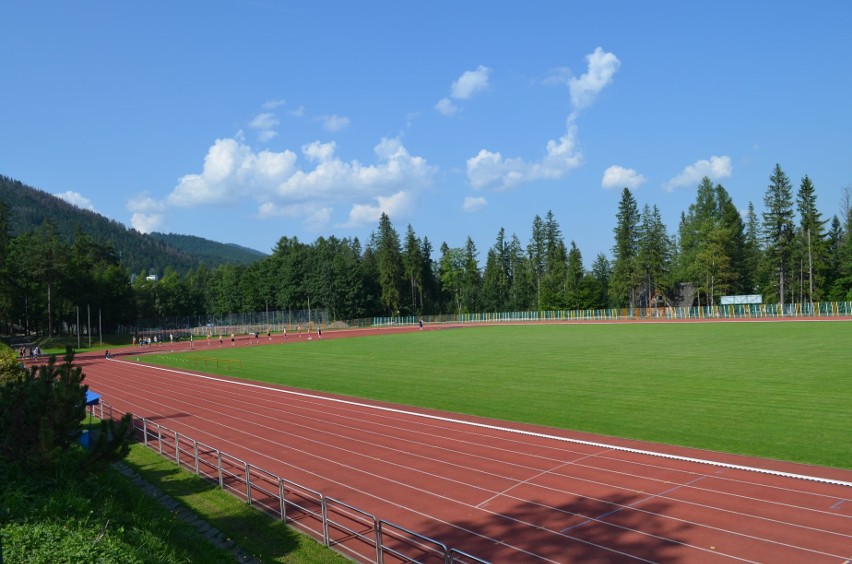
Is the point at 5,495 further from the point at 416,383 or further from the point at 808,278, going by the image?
the point at 808,278

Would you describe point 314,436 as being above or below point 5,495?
below

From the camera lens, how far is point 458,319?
104m

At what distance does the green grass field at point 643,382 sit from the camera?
15.0 metres

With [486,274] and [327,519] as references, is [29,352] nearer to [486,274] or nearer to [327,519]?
[327,519]

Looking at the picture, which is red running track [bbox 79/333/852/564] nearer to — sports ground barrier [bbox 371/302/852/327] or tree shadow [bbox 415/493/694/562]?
tree shadow [bbox 415/493/694/562]

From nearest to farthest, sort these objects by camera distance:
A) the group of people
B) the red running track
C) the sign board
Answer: the red running track
the group of people
the sign board

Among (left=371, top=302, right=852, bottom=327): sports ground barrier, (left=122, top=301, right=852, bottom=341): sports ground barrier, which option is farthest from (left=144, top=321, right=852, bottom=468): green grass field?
(left=122, top=301, right=852, bottom=341): sports ground barrier

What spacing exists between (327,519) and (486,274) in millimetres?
115346

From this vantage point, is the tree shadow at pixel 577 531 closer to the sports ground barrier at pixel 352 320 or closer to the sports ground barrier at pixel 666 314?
the sports ground barrier at pixel 666 314

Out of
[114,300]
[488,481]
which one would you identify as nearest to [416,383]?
[488,481]

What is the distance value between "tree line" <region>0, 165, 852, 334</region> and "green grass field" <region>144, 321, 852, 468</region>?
4242cm

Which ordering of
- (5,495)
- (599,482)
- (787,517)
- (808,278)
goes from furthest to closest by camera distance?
(808,278)
(599,482)
(787,517)
(5,495)

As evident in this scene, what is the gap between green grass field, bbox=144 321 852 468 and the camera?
15.0 m

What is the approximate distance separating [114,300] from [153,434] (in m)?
87.6
